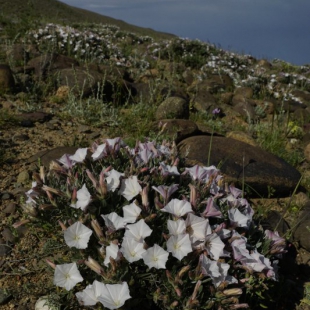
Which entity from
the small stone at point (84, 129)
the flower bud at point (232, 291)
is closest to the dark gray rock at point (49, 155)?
the small stone at point (84, 129)

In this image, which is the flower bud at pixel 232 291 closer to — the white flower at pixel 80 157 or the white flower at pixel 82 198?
the white flower at pixel 82 198

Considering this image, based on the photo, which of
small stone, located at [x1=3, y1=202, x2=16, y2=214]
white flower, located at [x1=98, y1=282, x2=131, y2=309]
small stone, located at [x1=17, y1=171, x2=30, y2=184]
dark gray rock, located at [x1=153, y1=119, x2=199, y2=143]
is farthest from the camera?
dark gray rock, located at [x1=153, y1=119, x2=199, y2=143]

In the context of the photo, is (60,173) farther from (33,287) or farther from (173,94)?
(173,94)

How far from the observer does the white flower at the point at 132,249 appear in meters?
2.58

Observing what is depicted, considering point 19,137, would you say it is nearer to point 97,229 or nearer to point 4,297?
point 4,297

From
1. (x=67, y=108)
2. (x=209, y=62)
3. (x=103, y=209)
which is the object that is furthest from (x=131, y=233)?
(x=209, y=62)

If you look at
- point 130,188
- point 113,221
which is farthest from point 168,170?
point 113,221

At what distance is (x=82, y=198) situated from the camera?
9.22 ft

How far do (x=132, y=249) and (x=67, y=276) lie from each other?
485 millimetres

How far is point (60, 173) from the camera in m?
3.31

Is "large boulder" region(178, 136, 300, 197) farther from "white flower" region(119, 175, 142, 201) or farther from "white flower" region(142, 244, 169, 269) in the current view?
"white flower" region(142, 244, 169, 269)

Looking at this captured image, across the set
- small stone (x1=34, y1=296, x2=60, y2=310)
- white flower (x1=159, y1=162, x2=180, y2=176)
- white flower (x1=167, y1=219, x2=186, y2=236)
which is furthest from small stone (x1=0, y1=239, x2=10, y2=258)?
white flower (x1=167, y1=219, x2=186, y2=236)

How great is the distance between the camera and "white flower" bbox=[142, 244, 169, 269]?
→ 254 centimetres

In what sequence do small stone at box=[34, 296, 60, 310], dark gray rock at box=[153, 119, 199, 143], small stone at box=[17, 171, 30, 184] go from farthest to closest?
dark gray rock at box=[153, 119, 199, 143]
small stone at box=[17, 171, 30, 184]
small stone at box=[34, 296, 60, 310]
